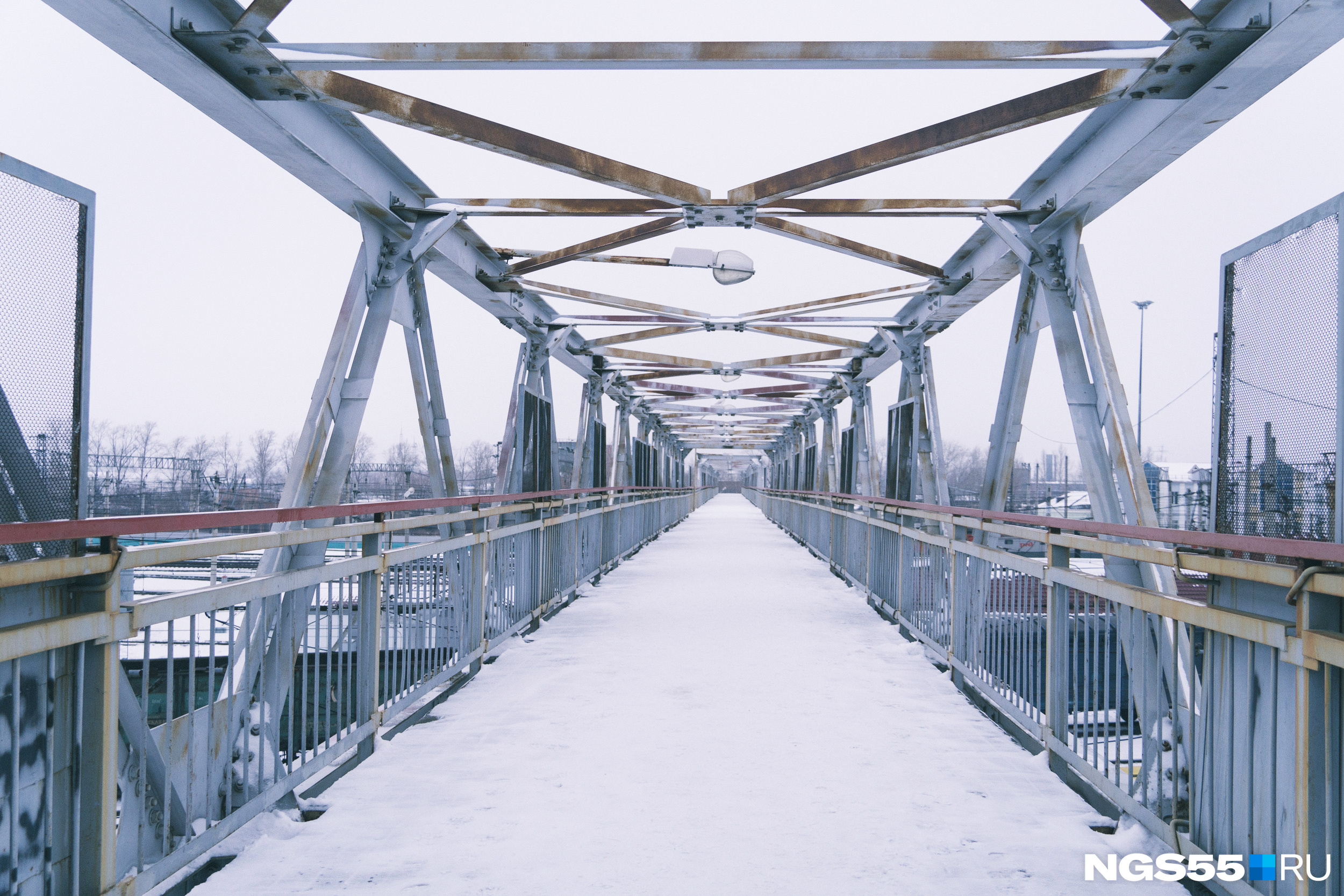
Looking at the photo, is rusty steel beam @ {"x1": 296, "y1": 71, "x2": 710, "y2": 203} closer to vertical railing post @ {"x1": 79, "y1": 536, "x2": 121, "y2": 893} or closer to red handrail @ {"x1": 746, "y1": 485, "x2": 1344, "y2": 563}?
vertical railing post @ {"x1": 79, "y1": 536, "x2": 121, "y2": 893}

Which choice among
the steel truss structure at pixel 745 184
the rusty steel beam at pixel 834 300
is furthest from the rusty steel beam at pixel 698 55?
the rusty steel beam at pixel 834 300

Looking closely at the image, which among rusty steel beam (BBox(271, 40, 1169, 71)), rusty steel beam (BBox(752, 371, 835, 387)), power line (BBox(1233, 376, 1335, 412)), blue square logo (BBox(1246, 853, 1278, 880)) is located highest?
rusty steel beam (BBox(271, 40, 1169, 71))

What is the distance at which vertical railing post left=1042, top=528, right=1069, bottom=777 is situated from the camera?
12.2ft

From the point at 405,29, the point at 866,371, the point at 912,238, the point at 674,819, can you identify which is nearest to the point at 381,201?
the point at 405,29

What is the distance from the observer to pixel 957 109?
5.50 metres

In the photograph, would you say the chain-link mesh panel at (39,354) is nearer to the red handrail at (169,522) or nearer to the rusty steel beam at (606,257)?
the red handrail at (169,522)

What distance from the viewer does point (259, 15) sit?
144 inches

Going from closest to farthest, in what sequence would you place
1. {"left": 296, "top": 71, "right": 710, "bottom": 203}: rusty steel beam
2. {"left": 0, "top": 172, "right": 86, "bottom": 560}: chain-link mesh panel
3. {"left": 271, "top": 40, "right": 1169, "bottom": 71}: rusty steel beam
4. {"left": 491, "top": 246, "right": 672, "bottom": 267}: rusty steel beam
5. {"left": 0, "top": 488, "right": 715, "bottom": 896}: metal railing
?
{"left": 0, "top": 488, "right": 715, "bottom": 896}: metal railing
{"left": 0, "top": 172, "right": 86, "bottom": 560}: chain-link mesh panel
{"left": 271, "top": 40, "right": 1169, "bottom": 71}: rusty steel beam
{"left": 296, "top": 71, "right": 710, "bottom": 203}: rusty steel beam
{"left": 491, "top": 246, "right": 672, "bottom": 267}: rusty steel beam

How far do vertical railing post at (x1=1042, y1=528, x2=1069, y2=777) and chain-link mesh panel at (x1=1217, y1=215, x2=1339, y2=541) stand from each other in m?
0.96

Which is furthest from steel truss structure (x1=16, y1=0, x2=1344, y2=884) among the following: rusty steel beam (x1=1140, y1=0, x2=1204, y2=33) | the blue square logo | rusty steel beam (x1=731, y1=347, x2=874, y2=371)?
rusty steel beam (x1=731, y1=347, x2=874, y2=371)

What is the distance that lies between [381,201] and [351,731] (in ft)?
11.4

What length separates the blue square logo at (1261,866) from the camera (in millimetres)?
2266

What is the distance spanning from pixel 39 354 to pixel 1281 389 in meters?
3.59

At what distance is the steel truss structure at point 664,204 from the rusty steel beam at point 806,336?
916mm
